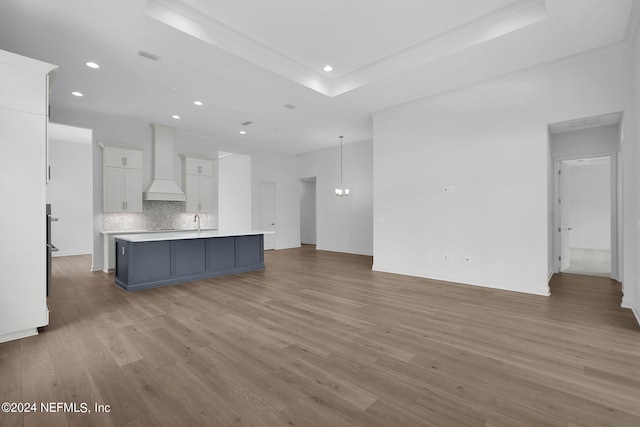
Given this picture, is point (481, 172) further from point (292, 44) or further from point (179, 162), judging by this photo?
point (179, 162)

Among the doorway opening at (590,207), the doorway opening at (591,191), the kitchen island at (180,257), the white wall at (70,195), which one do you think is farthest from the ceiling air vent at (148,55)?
the doorway opening at (590,207)

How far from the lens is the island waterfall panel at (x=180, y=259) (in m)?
4.79

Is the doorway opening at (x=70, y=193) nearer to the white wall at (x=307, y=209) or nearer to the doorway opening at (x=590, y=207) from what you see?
the white wall at (x=307, y=209)

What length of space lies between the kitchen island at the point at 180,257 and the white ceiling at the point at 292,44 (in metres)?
2.64

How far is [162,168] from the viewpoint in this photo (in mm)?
7102

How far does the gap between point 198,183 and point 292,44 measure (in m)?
4.94

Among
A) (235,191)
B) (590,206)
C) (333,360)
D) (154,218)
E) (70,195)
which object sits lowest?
(333,360)

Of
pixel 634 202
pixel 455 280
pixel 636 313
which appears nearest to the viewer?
pixel 636 313

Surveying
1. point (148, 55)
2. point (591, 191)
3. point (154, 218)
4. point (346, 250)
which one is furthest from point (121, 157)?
point (591, 191)

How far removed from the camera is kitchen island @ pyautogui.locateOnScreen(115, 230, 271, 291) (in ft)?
15.7

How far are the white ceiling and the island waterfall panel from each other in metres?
2.66

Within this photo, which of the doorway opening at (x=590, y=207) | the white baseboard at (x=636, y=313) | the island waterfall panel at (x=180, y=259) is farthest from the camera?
the doorway opening at (x=590, y=207)

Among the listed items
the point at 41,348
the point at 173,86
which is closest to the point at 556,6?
the point at 173,86

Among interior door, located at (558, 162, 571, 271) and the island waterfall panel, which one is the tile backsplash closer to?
the island waterfall panel
